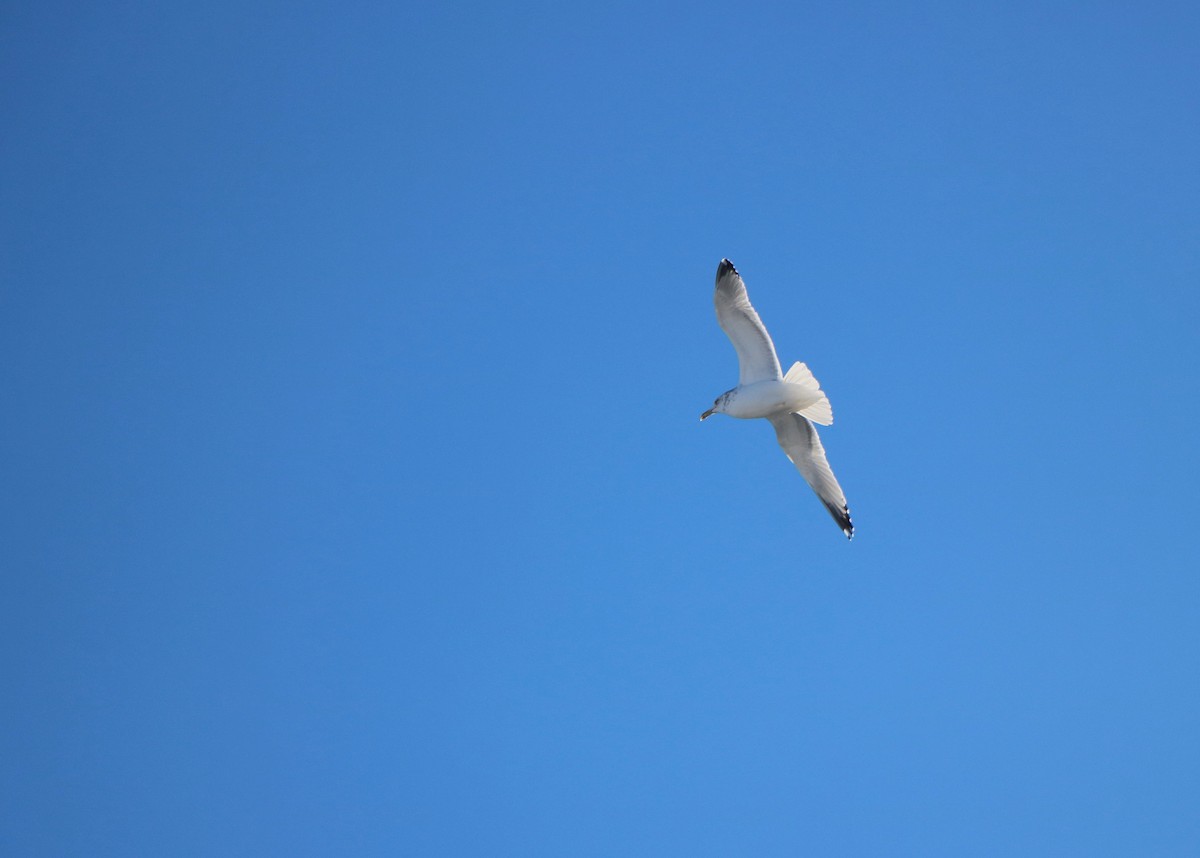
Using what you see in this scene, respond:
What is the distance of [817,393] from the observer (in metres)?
10.7

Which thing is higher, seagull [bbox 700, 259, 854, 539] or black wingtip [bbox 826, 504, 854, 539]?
seagull [bbox 700, 259, 854, 539]

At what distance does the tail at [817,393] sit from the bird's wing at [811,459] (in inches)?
8.2

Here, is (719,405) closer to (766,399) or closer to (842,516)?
(766,399)

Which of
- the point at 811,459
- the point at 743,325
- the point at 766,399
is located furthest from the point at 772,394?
the point at 811,459

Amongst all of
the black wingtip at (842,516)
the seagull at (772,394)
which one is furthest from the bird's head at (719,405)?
Result: the black wingtip at (842,516)

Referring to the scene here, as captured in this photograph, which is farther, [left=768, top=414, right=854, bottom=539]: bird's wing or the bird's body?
[left=768, top=414, right=854, bottom=539]: bird's wing

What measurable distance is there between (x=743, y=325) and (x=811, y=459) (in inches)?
54.7

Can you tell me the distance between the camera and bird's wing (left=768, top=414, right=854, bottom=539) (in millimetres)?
11211

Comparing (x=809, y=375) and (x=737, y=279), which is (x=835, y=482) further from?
(x=737, y=279)

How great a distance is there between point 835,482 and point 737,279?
1997 mm

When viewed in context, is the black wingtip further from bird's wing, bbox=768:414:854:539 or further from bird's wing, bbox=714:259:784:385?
bird's wing, bbox=714:259:784:385

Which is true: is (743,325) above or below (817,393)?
above

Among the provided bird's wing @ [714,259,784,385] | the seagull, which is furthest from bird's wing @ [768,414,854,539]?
bird's wing @ [714,259,784,385]

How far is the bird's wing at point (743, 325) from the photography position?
1075 cm
